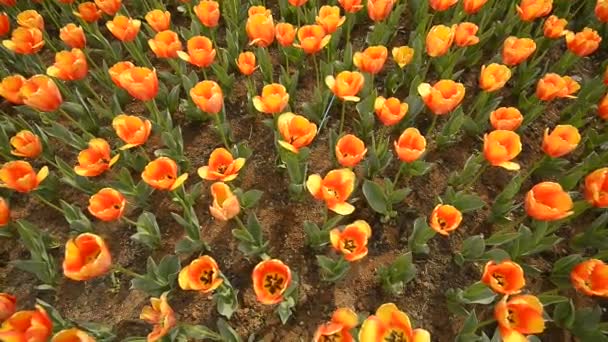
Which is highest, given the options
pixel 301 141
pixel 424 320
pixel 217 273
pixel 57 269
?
pixel 301 141

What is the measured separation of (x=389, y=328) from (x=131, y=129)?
1.41m

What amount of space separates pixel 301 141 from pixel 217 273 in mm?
647

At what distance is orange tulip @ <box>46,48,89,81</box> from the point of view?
2.35 m

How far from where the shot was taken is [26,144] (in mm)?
2291

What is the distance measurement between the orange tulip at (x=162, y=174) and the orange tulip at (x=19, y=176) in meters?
0.50

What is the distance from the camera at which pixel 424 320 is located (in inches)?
86.4

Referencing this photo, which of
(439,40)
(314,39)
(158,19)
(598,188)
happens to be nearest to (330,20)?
(314,39)

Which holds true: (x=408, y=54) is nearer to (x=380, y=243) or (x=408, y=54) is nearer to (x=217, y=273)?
(x=380, y=243)

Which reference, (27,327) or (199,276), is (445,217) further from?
(27,327)

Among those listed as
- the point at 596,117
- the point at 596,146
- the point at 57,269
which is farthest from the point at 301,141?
the point at 596,117

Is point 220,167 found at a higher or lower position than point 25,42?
lower

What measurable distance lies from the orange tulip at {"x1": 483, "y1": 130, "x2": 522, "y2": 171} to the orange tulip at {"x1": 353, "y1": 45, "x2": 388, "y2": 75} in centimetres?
66

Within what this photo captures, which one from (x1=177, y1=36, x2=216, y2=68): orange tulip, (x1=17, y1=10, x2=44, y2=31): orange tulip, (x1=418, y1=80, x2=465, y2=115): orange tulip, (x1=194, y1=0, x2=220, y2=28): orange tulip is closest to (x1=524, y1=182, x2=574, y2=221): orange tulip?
(x1=418, y1=80, x2=465, y2=115): orange tulip

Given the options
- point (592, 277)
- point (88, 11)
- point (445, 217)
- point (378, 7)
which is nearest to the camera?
point (592, 277)
